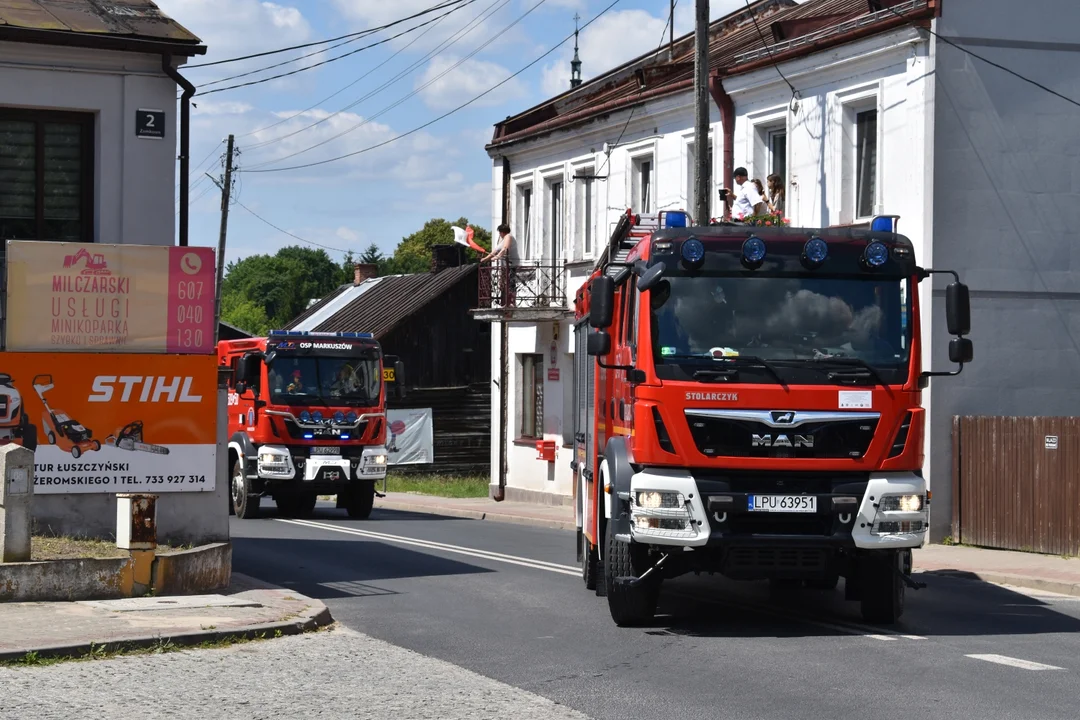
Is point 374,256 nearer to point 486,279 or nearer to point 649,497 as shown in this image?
point 486,279

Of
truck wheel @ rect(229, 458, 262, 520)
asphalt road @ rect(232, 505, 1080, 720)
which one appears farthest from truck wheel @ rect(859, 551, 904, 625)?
truck wheel @ rect(229, 458, 262, 520)

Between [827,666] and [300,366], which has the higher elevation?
[300,366]

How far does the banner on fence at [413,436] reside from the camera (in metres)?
41.8

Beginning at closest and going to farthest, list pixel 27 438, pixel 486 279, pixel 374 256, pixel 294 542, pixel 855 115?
pixel 27 438 → pixel 294 542 → pixel 855 115 → pixel 486 279 → pixel 374 256

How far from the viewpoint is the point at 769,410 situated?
10672 millimetres

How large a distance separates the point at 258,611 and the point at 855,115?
46.6ft

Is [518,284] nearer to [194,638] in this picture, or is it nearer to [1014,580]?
[1014,580]

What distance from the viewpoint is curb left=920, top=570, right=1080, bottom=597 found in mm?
14875

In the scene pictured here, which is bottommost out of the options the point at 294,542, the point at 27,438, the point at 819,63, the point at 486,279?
the point at 294,542

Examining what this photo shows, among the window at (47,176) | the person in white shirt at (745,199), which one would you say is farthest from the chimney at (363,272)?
the window at (47,176)

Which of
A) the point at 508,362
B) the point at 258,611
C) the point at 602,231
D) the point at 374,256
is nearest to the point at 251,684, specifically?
the point at 258,611

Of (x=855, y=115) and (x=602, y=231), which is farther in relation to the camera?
(x=602, y=231)

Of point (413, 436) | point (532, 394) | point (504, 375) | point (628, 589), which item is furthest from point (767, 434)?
point (413, 436)

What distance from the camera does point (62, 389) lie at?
1313 centimetres
